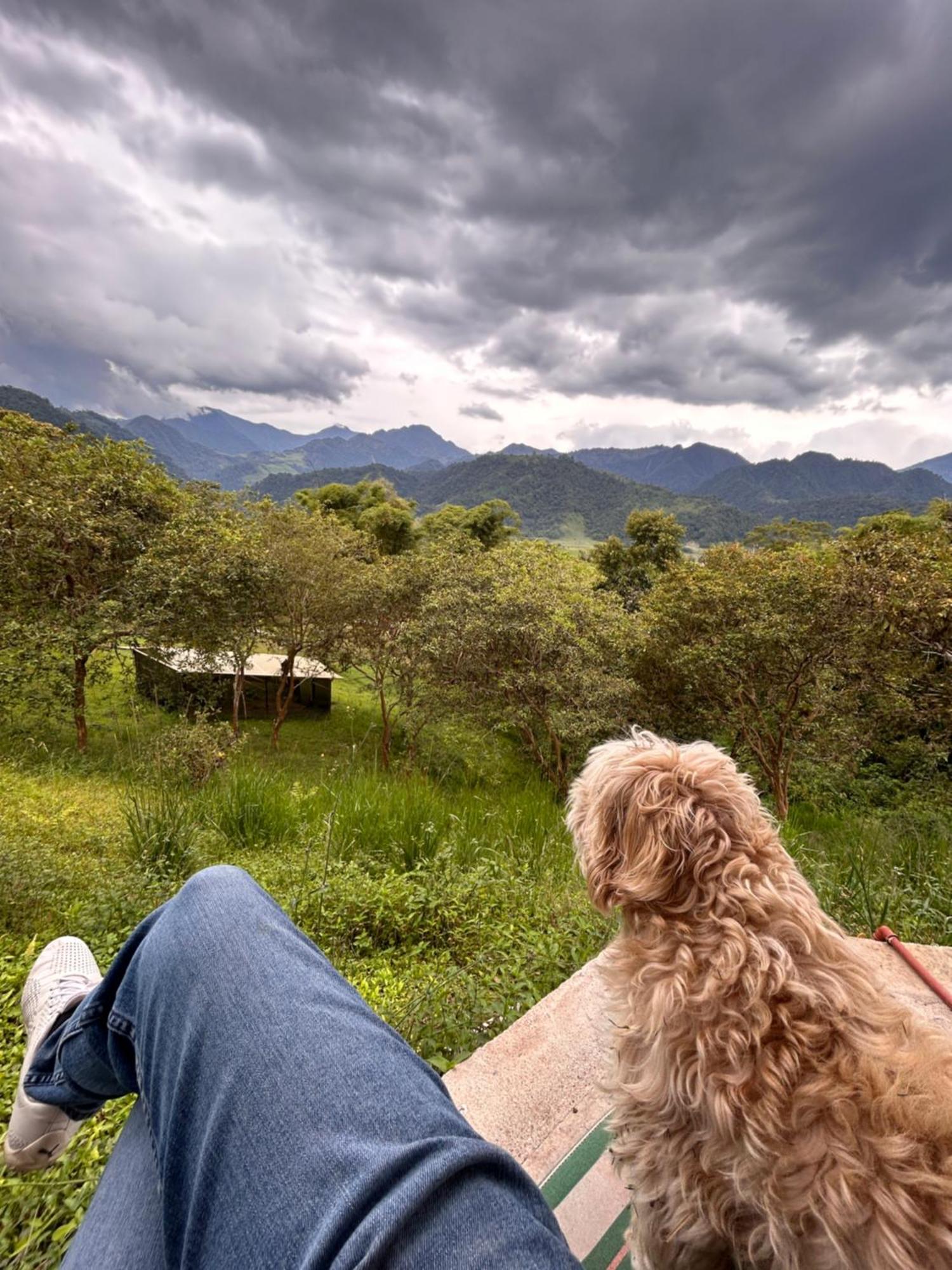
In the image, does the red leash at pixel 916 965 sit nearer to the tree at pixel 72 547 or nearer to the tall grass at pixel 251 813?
the tall grass at pixel 251 813

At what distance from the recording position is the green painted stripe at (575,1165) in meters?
1.45

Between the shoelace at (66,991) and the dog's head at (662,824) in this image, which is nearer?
the dog's head at (662,824)

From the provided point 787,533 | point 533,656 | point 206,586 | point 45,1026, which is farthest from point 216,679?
point 787,533

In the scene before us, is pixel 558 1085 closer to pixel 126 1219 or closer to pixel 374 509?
pixel 126 1219

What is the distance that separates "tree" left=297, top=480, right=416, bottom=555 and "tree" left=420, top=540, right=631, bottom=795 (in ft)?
55.2

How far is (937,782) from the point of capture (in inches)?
375

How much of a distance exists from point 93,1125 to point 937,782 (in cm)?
1201

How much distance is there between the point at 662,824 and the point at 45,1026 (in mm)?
1792

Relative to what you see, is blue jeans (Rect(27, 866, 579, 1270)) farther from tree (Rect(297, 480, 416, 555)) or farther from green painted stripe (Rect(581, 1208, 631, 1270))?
tree (Rect(297, 480, 416, 555))

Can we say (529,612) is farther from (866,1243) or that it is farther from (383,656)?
(866,1243)

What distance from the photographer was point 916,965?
2.23 metres

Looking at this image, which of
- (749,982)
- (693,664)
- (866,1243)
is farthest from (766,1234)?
(693,664)

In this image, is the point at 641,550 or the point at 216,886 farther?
the point at 641,550

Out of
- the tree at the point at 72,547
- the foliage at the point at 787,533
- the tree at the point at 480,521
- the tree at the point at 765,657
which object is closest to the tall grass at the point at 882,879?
the tree at the point at 765,657
